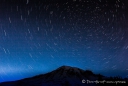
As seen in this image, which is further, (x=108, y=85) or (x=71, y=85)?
(x=71, y=85)

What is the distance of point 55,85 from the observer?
179 metres

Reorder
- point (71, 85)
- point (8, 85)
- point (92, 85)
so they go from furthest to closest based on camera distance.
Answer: point (8, 85) < point (71, 85) < point (92, 85)

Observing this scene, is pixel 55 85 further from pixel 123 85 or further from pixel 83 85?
pixel 123 85

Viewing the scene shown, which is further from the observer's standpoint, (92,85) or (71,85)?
(71,85)

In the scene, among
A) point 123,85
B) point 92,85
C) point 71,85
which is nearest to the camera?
point 123,85

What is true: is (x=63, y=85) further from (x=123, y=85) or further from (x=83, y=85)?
(x=123, y=85)

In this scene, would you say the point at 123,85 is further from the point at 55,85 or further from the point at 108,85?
the point at 55,85

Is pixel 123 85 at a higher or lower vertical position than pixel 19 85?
lower

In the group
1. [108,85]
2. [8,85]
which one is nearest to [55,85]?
[8,85]

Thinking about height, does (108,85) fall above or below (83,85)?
below

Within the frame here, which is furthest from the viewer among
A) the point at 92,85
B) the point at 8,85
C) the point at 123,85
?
the point at 8,85

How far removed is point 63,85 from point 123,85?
294 ft

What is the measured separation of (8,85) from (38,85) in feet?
123

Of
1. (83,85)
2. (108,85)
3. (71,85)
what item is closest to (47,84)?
(71,85)
